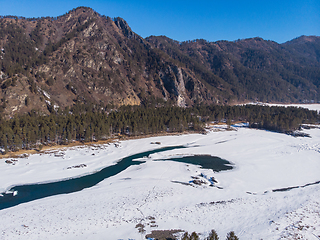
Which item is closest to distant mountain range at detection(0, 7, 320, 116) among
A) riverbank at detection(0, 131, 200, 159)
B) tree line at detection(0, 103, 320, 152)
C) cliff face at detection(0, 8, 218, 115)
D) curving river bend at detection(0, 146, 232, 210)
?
cliff face at detection(0, 8, 218, 115)

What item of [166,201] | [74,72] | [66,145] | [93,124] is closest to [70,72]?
[74,72]

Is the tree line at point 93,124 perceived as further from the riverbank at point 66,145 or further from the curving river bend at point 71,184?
the curving river bend at point 71,184

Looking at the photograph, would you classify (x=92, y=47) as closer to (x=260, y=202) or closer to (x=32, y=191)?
(x=32, y=191)

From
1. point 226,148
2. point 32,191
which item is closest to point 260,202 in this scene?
point 226,148

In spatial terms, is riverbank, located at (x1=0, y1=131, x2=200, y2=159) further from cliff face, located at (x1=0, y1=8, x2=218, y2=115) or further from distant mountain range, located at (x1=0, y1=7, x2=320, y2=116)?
cliff face, located at (x1=0, y1=8, x2=218, y2=115)

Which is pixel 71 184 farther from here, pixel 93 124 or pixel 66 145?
pixel 93 124

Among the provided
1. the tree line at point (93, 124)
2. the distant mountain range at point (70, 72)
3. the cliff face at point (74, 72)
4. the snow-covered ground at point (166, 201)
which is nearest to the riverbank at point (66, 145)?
the tree line at point (93, 124)

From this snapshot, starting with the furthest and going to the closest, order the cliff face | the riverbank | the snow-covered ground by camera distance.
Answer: the cliff face → the riverbank → the snow-covered ground

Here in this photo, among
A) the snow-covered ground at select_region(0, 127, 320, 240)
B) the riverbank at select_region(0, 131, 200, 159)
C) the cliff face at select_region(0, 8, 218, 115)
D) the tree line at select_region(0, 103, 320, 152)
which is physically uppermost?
the cliff face at select_region(0, 8, 218, 115)
